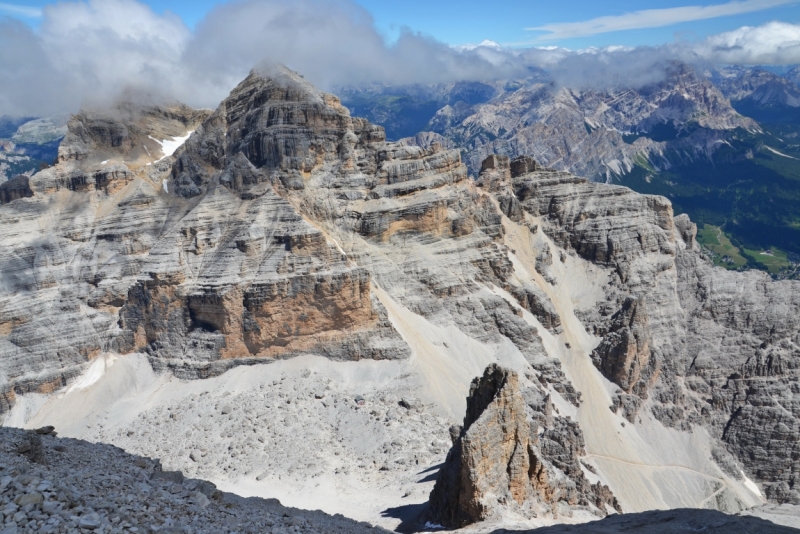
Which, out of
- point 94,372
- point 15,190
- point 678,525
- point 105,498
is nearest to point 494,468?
point 678,525

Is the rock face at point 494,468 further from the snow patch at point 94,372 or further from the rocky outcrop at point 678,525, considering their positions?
the snow patch at point 94,372

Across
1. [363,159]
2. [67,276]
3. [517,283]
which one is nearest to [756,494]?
[517,283]

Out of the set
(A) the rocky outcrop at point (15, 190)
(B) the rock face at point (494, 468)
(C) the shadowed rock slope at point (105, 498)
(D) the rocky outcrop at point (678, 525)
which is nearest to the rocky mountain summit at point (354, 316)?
(A) the rocky outcrop at point (15, 190)

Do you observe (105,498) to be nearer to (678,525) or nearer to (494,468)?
(494,468)

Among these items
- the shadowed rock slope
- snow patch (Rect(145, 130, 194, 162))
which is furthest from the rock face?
snow patch (Rect(145, 130, 194, 162))

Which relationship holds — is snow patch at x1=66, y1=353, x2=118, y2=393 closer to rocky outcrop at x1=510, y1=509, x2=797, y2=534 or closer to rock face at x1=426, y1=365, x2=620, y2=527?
rock face at x1=426, y1=365, x2=620, y2=527

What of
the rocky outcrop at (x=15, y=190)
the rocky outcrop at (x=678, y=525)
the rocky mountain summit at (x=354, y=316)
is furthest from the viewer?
the rocky outcrop at (x=15, y=190)
